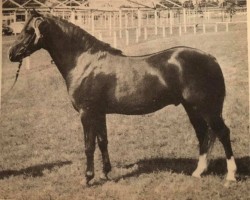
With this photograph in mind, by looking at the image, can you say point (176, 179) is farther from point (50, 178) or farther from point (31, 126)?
point (31, 126)

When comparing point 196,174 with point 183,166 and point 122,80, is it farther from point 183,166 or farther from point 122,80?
point 122,80

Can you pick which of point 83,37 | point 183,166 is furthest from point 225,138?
point 83,37

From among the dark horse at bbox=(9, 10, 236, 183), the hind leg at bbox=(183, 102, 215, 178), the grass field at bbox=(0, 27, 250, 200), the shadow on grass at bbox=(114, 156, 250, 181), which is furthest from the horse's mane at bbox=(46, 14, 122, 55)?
the shadow on grass at bbox=(114, 156, 250, 181)

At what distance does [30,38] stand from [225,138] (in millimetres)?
1322

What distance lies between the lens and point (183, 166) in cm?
252

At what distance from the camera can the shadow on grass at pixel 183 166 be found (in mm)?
2344

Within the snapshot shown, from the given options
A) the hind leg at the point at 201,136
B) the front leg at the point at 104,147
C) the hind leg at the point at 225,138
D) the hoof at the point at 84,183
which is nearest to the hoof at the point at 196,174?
the hind leg at the point at 201,136

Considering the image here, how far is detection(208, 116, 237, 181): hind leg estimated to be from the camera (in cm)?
232

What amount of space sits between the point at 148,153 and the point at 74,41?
0.82m

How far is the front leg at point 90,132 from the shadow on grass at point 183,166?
176 millimetres

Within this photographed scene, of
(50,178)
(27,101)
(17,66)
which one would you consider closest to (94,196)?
(50,178)

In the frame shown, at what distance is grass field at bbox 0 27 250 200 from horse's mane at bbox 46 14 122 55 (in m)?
0.22

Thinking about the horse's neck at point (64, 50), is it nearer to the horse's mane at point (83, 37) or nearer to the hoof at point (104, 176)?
the horse's mane at point (83, 37)

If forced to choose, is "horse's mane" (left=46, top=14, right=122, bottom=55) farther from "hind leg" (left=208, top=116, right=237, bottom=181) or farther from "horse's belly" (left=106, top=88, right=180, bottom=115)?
"hind leg" (left=208, top=116, right=237, bottom=181)
